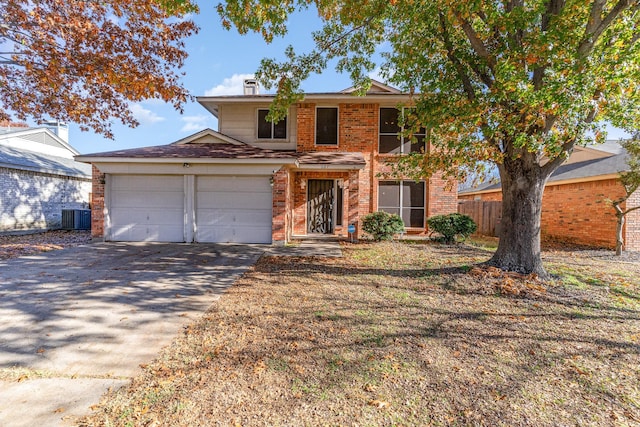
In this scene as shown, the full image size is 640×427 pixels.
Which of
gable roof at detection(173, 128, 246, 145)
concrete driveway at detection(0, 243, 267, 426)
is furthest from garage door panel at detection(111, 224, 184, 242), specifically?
gable roof at detection(173, 128, 246, 145)

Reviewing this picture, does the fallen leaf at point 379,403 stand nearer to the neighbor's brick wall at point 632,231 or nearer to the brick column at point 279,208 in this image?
the brick column at point 279,208

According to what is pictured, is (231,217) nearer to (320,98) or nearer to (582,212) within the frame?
(320,98)

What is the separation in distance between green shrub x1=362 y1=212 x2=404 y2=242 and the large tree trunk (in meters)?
4.56

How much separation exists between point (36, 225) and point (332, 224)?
14.2 m

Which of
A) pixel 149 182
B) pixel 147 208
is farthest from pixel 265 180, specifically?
pixel 147 208

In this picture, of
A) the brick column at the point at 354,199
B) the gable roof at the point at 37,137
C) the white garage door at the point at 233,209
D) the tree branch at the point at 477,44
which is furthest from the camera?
the gable roof at the point at 37,137

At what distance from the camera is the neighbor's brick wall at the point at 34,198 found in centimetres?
1316

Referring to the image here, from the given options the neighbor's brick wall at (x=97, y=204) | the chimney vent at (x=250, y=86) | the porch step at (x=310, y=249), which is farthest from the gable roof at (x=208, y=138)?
the porch step at (x=310, y=249)

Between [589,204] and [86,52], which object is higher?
[86,52]

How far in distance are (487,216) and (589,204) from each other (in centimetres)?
405

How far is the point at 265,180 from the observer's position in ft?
33.2

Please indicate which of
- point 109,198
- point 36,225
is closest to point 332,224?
point 109,198

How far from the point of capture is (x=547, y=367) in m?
2.96

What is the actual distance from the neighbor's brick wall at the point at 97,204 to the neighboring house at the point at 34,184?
21.0 ft
